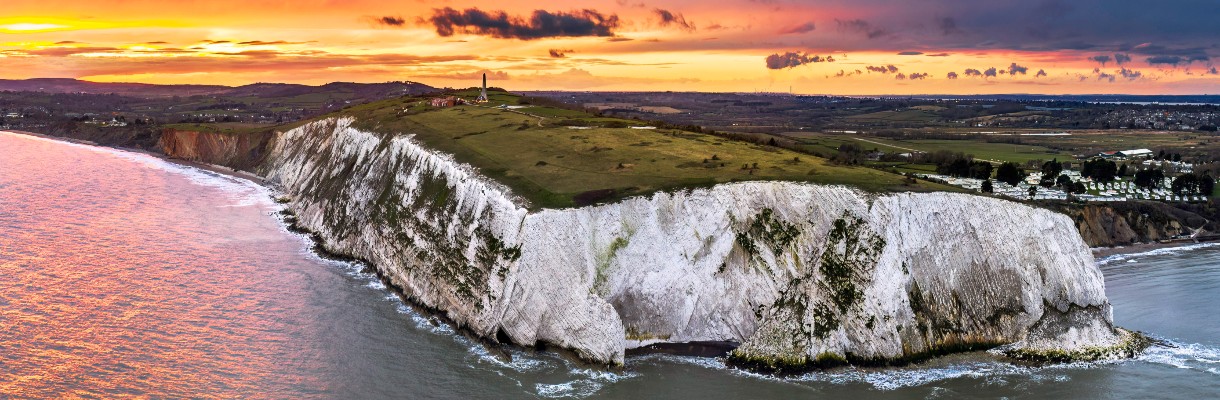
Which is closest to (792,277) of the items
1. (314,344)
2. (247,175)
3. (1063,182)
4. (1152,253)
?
(314,344)

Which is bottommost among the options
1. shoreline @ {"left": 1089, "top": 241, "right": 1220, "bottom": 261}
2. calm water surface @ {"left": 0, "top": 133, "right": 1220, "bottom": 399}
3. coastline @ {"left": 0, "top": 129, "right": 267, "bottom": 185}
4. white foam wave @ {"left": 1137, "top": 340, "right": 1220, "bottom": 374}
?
coastline @ {"left": 0, "top": 129, "right": 267, "bottom": 185}

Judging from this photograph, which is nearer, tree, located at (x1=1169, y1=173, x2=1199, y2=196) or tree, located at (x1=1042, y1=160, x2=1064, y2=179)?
tree, located at (x1=1169, y1=173, x2=1199, y2=196)

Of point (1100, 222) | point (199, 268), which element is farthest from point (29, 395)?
point (1100, 222)

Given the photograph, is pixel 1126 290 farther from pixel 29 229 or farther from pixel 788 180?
pixel 29 229

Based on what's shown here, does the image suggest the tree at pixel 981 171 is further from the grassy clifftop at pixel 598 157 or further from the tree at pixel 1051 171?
the grassy clifftop at pixel 598 157

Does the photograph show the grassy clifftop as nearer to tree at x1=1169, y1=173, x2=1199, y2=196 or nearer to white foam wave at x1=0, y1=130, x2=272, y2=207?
white foam wave at x1=0, y1=130, x2=272, y2=207

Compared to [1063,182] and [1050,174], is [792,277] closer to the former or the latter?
[1063,182]

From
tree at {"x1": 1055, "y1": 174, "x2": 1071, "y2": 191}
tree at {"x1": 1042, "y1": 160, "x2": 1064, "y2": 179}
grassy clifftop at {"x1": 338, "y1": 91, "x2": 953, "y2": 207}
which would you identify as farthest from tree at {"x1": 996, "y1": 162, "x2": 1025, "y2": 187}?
grassy clifftop at {"x1": 338, "y1": 91, "x2": 953, "y2": 207}

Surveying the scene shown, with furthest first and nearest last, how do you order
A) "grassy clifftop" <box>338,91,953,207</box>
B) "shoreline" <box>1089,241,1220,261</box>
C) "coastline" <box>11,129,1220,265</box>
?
"coastline" <box>11,129,1220,265</box>, "shoreline" <box>1089,241,1220,261</box>, "grassy clifftop" <box>338,91,953,207</box>
